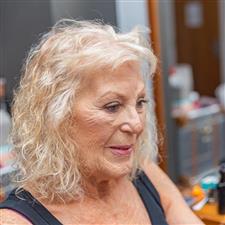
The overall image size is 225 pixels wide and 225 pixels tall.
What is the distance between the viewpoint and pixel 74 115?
1019 millimetres

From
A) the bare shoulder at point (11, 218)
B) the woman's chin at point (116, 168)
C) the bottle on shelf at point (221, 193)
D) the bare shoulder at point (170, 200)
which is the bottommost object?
the bottle on shelf at point (221, 193)

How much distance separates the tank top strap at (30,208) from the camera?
39.5 inches

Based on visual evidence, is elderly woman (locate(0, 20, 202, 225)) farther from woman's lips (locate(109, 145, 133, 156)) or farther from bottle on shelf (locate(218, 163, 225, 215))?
bottle on shelf (locate(218, 163, 225, 215))

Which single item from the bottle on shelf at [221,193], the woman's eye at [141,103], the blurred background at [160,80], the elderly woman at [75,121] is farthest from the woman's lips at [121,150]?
the bottle on shelf at [221,193]

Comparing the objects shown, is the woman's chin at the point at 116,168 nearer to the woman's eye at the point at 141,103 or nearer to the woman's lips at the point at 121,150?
the woman's lips at the point at 121,150

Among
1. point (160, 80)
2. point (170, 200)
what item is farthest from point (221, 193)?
point (160, 80)

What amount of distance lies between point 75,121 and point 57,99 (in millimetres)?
67

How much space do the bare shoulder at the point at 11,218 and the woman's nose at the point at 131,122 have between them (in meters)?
0.31

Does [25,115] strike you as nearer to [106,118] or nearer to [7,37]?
[106,118]

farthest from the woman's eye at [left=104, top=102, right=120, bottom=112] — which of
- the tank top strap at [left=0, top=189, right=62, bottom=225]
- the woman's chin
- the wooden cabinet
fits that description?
the wooden cabinet

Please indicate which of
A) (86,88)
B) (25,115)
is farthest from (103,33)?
(25,115)

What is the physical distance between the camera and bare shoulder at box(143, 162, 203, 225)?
1.27 metres

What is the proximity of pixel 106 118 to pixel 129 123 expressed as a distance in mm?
58

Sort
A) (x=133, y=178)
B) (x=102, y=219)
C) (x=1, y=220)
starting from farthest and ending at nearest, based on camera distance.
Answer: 1. (x=133, y=178)
2. (x=102, y=219)
3. (x=1, y=220)
